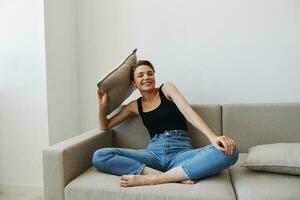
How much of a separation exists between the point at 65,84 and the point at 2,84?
45 centimetres

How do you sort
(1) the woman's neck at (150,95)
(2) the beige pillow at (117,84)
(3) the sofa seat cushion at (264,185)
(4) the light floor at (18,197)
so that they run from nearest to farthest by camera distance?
1. (3) the sofa seat cushion at (264,185)
2. (2) the beige pillow at (117,84)
3. (1) the woman's neck at (150,95)
4. (4) the light floor at (18,197)

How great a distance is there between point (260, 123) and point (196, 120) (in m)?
0.49

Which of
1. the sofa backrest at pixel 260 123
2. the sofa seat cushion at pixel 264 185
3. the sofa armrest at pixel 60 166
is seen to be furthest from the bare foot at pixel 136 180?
the sofa backrest at pixel 260 123

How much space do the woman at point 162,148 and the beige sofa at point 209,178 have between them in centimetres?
5

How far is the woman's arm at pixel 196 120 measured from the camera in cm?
148

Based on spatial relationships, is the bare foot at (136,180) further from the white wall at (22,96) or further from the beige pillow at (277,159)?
the white wall at (22,96)

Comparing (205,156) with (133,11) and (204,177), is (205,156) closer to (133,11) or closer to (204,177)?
(204,177)

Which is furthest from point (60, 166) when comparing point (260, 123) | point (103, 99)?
point (260, 123)

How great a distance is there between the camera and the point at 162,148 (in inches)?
69.8

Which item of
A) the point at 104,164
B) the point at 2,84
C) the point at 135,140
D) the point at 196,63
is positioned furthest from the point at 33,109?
the point at 196,63

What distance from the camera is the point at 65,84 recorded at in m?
2.42

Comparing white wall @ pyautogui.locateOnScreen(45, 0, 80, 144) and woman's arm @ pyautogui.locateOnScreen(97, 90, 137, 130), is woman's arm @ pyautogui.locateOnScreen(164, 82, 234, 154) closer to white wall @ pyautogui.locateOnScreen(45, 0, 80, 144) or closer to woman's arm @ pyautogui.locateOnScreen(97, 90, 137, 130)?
woman's arm @ pyautogui.locateOnScreen(97, 90, 137, 130)

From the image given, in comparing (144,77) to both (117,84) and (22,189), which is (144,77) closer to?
(117,84)

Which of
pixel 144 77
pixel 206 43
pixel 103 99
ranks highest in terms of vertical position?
pixel 206 43
